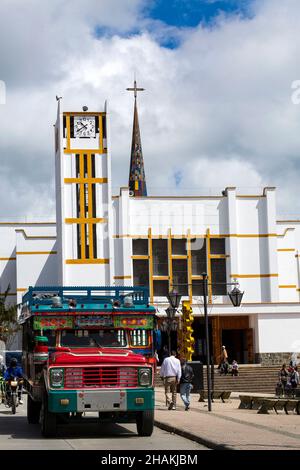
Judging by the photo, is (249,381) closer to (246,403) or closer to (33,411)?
(246,403)

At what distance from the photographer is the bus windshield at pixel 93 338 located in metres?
18.9

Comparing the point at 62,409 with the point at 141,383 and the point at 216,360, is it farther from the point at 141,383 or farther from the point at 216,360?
the point at 216,360

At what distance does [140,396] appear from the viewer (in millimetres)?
17547

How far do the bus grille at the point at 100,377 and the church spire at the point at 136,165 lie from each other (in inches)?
3090

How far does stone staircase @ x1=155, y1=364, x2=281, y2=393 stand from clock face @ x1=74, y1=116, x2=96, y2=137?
27.3 meters

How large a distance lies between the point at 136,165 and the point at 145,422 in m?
80.5

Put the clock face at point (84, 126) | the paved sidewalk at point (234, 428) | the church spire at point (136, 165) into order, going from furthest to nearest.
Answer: the church spire at point (136, 165), the clock face at point (84, 126), the paved sidewalk at point (234, 428)

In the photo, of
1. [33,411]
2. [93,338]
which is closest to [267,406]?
[33,411]

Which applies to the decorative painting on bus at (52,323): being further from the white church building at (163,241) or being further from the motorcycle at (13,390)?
the white church building at (163,241)

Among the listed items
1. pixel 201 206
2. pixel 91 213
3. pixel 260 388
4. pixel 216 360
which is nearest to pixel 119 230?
pixel 91 213

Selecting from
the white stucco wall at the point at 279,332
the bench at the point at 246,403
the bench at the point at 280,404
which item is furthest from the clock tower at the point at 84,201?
the bench at the point at 280,404

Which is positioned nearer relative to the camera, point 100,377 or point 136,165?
point 100,377

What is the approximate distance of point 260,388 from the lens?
5066 cm

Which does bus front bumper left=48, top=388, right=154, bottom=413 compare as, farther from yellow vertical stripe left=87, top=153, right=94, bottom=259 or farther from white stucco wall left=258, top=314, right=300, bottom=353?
yellow vertical stripe left=87, top=153, right=94, bottom=259
